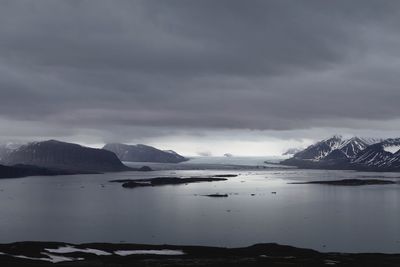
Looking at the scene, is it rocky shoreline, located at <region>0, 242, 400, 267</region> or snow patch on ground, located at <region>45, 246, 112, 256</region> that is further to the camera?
snow patch on ground, located at <region>45, 246, 112, 256</region>

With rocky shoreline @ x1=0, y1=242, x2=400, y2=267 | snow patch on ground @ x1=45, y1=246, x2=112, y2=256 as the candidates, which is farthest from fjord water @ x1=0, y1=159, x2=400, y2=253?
snow patch on ground @ x1=45, y1=246, x2=112, y2=256

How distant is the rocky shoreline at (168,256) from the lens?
64812 millimetres

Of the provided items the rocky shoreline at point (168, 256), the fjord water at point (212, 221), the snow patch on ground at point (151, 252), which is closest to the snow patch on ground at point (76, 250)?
the rocky shoreline at point (168, 256)

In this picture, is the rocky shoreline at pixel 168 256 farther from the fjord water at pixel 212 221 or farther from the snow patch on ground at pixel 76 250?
the fjord water at pixel 212 221

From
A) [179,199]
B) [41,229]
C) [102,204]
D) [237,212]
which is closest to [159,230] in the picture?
[41,229]

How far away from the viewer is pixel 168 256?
71.1 meters

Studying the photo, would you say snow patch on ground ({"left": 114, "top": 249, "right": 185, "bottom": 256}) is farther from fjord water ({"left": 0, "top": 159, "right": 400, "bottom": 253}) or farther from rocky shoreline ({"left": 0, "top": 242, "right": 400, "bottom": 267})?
fjord water ({"left": 0, "top": 159, "right": 400, "bottom": 253})

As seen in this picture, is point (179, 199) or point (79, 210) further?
point (179, 199)

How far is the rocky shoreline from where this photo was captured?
64812 millimetres

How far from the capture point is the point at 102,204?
144m

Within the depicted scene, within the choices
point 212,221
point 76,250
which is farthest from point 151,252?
point 212,221

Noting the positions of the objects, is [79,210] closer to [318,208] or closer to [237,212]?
[237,212]

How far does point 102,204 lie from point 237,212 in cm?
4416

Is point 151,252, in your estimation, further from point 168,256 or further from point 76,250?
point 76,250
